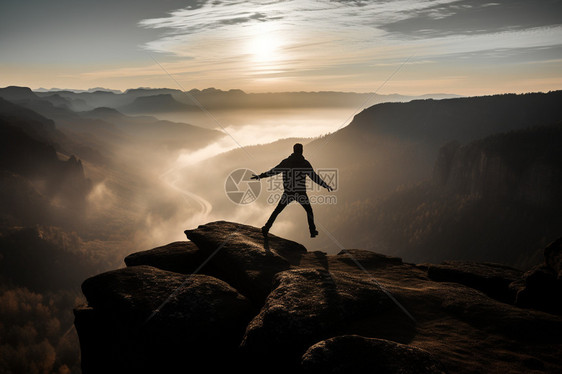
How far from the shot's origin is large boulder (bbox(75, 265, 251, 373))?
346 inches

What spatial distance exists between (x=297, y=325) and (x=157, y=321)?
3812 mm

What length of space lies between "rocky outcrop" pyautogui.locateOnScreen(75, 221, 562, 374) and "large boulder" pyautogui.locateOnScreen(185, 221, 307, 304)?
70 millimetres

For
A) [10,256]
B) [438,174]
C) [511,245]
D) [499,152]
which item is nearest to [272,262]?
[511,245]

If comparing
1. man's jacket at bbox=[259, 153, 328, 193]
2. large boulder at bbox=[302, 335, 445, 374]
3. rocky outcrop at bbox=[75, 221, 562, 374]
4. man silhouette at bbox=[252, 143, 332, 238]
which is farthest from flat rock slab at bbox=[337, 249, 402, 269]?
large boulder at bbox=[302, 335, 445, 374]

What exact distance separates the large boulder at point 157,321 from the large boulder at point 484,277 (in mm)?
8766

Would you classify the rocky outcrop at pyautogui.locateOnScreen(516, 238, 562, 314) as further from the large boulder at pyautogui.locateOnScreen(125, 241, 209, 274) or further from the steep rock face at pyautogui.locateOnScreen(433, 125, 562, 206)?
the steep rock face at pyautogui.locateOnScreen(433, 125, 562, 206)

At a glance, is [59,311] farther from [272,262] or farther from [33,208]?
[272,262]

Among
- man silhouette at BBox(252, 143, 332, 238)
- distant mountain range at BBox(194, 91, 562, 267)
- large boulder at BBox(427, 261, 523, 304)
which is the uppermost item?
man silhouette at BBox(252, 143, 332, 238)

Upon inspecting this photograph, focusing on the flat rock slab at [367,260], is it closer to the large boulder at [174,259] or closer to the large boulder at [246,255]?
the large boulder at [246,255]

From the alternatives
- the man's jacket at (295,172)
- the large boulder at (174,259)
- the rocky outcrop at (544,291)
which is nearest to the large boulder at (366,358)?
the rocky outcrop at (544,291)

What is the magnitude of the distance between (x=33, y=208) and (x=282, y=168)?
607ft

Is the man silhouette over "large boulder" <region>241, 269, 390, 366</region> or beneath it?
over

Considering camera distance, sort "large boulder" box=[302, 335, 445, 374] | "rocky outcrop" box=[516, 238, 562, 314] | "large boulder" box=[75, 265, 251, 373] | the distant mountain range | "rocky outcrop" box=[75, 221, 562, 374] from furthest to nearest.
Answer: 1. the distant mountain range
2. "rocky outcrop" box=[516, 238, 562, 314]
3. "large boulder" box=[75, 265, 251, 373]
4. "rocky outcrop" box=[75, 221, 562, 374]
5. "large boulder" box=[302, 335, 445, 374]

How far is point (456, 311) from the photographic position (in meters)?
9.74
